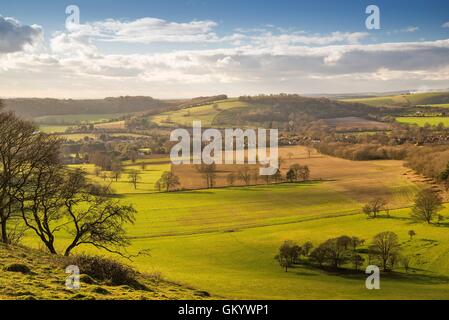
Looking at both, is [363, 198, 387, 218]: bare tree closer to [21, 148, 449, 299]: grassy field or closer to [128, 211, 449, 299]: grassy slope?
[21, 148, 449, 299]: grassy field

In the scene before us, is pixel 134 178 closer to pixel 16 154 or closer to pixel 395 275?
pixel 395 275

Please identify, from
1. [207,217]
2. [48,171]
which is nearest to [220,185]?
[207,217]

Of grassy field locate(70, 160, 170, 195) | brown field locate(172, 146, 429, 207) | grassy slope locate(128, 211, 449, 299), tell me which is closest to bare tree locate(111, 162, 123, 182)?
grassy field locate(70, 160, 170, 195)

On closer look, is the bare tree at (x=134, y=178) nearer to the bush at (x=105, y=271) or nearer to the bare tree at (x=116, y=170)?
the bare tree at (x=116, y=170)

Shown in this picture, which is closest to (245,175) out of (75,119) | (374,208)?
(374,208)

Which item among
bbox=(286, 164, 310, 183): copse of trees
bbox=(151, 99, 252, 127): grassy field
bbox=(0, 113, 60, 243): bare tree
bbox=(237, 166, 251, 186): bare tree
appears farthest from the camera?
bbox=(151, 99, 252, 127): grassy field

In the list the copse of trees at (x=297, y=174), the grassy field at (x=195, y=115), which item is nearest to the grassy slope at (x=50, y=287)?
the copse of trees at (x=297, y=174)
